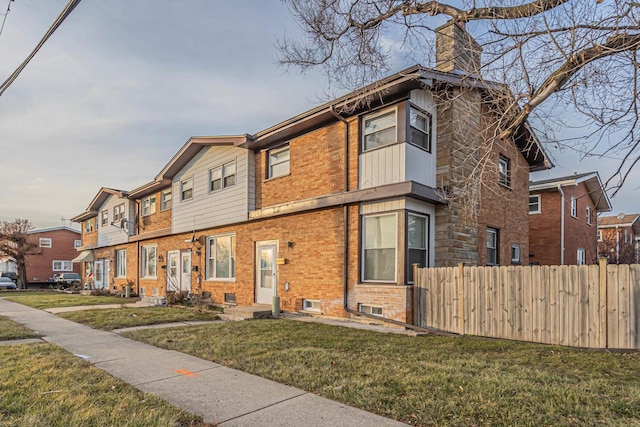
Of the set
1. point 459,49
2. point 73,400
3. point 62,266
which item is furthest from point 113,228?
point 62,266

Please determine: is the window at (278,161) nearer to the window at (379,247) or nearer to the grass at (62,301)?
the window at (379,247)

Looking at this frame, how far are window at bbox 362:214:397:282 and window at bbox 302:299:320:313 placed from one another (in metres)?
1.88

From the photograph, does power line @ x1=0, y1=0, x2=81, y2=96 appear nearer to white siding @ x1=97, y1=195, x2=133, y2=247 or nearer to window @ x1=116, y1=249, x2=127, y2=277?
white siding @ x1=97, y1=195, x2=133, y2=247

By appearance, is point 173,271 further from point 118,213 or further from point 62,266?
point 62,266

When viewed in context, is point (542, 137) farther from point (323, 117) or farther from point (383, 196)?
point (323, 117)

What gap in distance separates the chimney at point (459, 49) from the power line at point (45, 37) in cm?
584

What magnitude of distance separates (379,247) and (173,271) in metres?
11.8

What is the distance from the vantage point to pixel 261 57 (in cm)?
947

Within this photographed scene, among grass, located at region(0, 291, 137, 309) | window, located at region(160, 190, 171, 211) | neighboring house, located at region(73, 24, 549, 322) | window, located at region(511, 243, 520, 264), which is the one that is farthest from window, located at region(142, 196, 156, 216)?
window, located at region(511, 243, 520, 264)

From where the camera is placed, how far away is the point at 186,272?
17188mm

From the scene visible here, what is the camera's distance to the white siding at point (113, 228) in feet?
72.5

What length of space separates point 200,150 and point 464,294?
11973mm

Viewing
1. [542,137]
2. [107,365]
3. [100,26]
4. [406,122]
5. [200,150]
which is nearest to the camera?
[107,365]

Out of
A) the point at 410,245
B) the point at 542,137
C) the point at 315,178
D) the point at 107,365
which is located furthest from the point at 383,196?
the point at 107,365
